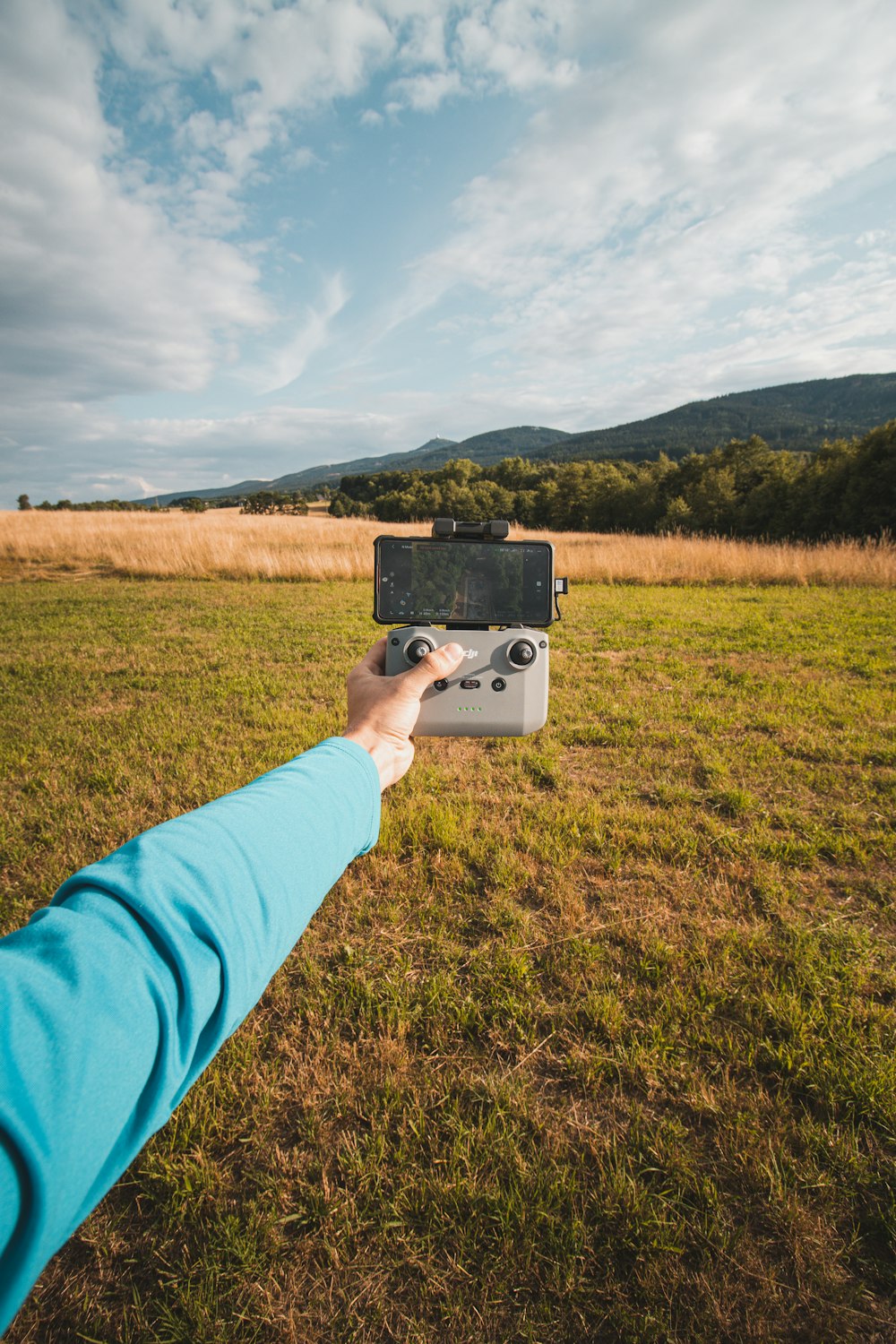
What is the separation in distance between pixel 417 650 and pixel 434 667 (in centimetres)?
14

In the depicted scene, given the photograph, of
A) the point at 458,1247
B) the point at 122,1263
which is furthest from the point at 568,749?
the point at 122,1263

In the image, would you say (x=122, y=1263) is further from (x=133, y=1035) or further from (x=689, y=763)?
(x=689, y=763)

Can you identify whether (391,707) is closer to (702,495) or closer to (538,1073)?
(538,1073)

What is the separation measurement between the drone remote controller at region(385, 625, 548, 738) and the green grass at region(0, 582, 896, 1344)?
3.54ft

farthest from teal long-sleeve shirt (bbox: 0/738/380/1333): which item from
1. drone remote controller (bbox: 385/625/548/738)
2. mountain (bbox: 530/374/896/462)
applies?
mountain (bbox: 530/374/896/462)

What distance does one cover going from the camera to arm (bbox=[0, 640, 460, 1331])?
48 cm

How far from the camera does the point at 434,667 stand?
1.78 meters

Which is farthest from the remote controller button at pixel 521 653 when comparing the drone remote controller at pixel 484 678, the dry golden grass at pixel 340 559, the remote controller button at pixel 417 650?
the dry golden grass at pixel 340 559

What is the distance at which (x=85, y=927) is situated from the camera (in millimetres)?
625

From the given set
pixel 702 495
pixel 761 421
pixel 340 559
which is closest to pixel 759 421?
pixel 761 421

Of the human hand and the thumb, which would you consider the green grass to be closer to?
the human hand

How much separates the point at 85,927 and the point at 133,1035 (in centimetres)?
13

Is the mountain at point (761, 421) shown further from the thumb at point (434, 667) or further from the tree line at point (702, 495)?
the thumb at point (434, 667)

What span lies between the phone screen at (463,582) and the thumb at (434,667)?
27 cm
